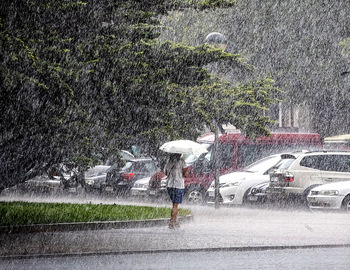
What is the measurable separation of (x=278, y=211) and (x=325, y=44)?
16421mm

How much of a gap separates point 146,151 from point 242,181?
6.13 meters

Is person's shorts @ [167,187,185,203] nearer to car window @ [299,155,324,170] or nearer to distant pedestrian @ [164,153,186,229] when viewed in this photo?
distant pedestrian @ [164,153,186,229]

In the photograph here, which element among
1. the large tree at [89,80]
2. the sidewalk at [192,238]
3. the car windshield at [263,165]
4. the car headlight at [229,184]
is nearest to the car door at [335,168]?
the car windshield at [263,165]

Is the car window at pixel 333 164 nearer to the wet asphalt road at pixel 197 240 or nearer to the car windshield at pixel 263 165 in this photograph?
the car windshield at pixel 263 165

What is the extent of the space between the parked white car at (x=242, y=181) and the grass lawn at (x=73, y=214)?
397 centimetres

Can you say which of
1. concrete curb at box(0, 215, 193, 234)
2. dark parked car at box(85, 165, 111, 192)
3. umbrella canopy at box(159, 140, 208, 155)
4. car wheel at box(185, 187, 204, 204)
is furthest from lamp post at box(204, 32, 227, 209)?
dark parked car at box(85, 165, 111, 192)

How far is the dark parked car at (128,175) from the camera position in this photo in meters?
26.4

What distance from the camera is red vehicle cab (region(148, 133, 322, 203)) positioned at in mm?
→ 23734

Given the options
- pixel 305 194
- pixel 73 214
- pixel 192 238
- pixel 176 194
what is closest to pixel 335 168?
pixel 305 194

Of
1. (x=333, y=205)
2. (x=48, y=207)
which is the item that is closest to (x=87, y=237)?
(x=48, y=207)

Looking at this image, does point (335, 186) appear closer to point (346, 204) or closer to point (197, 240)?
point (346, 204)

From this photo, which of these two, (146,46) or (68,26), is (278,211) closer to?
(146,46)

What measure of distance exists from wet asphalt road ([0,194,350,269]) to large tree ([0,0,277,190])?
1.75m

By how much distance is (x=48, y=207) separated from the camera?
1825 cm
